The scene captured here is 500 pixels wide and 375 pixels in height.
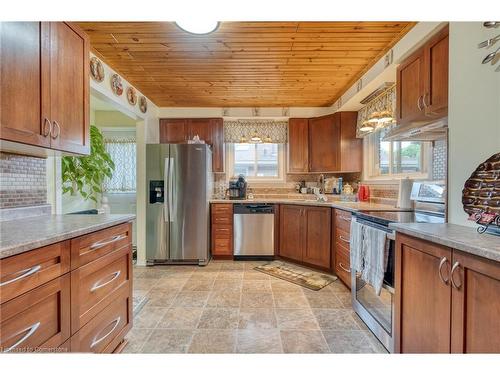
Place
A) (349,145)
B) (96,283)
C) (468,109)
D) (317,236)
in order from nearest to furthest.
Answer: (96,283)
(468,109)
(317,236)
(349,145)

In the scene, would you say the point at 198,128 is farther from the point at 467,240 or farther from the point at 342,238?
the point at 467,240

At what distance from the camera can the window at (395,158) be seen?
95.5 inches

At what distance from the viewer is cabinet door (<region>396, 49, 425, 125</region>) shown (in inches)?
69.3

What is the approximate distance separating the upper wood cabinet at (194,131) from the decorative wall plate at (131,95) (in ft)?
2.50

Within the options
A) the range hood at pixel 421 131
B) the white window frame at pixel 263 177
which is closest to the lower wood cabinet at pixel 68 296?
the range hood at pixel 421 131

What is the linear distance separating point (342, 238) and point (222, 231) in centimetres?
171

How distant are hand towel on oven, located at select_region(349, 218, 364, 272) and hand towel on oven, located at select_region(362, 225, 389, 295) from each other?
1.6 inches

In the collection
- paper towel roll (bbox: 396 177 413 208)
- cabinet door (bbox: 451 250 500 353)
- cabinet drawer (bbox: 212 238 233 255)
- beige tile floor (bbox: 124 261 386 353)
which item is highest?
paper towel roll (bbox: 396 177 413 208)

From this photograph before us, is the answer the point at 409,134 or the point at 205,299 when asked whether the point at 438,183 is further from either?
the point at 205,299

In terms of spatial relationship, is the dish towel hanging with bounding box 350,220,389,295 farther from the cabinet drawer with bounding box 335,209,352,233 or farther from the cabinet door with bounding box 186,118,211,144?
the cabinet door with bounding box 186,118,211,144

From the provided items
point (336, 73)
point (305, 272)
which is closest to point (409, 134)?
point (336, 73)

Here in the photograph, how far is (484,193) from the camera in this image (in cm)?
121

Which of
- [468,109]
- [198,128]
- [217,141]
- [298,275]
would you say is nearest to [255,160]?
[217,141]

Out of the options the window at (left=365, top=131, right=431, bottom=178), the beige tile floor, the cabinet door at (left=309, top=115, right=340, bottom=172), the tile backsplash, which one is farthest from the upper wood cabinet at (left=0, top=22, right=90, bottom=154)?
the cabinet door at (left=309, top=115, right=340, bottom=172)
